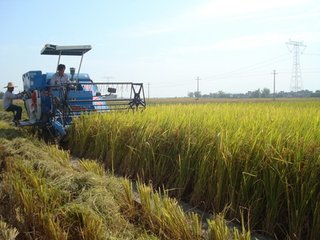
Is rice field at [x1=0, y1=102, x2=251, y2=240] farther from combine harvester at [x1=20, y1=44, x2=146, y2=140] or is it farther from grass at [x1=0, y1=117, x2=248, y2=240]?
combine harvester at [x1=20, y1=44, x2=146, y2=140]

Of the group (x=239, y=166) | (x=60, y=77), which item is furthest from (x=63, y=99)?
(x=239, y=166)

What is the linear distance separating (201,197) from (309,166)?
141cm

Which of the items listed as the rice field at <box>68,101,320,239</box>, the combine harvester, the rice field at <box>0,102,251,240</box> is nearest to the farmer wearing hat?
the combine harvester

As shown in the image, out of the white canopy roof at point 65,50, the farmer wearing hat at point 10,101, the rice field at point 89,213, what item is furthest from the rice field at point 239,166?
the farmer wearing hat at point 10,101

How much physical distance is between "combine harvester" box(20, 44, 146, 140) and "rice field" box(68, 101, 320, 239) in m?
2.73

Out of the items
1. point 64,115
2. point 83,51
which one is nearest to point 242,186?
point 64,115

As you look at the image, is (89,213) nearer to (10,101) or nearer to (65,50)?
(65,50)

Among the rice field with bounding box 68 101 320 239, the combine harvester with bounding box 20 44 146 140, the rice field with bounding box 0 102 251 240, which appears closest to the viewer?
the rice field with bounding box 0 102 251 240

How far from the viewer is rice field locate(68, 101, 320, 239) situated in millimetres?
3539

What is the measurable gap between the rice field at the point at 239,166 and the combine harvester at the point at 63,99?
2.73m

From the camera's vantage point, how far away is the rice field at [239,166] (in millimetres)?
3539

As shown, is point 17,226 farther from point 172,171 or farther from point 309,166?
point 309,166

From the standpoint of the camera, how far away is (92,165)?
555 cm

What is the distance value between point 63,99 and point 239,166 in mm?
5511
